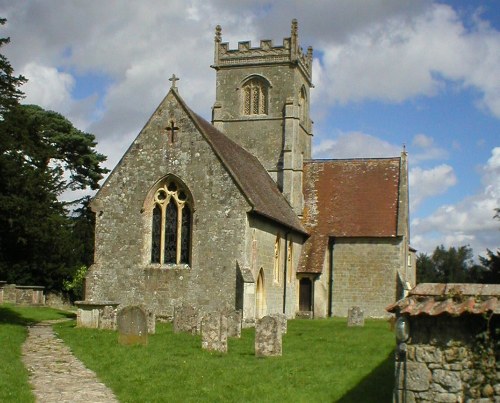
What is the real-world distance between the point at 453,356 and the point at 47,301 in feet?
118

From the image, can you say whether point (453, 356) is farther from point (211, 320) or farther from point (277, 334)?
point (211, 320)

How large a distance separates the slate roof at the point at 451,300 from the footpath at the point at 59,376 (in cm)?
512

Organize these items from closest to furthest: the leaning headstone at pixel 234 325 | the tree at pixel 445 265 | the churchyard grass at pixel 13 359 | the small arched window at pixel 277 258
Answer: the churchyard grass at pixel 13 359 → the leaning headstone at pixel 234 325 → the small arched window at pixel 277 258 → the tree at pixel 445 265


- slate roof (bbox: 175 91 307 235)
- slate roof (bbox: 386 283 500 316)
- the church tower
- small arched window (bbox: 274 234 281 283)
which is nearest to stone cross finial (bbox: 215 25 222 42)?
the church tower

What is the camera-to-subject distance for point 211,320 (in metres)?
17.0

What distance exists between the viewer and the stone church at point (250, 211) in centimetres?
2625

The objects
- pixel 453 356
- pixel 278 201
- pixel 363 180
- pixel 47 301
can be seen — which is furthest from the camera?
pixel 47 301

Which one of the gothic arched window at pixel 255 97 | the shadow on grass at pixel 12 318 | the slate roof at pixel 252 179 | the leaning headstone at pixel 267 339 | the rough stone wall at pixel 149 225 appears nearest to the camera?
the leaning headstone at pixel 267 339

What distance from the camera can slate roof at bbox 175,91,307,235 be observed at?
1054 inches

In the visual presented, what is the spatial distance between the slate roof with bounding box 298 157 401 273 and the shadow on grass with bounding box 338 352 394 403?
19848 mm

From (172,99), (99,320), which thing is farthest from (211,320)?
(172,99)

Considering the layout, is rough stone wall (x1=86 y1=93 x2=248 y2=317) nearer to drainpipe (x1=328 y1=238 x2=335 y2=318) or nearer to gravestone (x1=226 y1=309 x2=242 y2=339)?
gravestone (x1=226 y1=309 x2=242 y2=339)

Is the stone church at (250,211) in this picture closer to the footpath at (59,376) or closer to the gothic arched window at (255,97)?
the gothic arched window at (255,97)

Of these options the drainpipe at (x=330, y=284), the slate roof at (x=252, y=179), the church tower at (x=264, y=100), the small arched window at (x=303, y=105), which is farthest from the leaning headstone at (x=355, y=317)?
the small arched window at (x=303, y=105)
